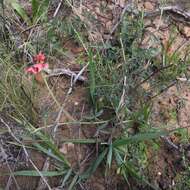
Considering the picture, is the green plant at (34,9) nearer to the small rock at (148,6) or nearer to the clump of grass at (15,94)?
the clump of grass at (15,94)

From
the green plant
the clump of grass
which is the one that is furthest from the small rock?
the clump of grass

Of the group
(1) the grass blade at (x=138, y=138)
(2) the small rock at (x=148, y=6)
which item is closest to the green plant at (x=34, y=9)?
(2) the small rock at (x=148, y=6)

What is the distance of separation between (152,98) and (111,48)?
33 cm

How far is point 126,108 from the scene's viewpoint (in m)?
1.82

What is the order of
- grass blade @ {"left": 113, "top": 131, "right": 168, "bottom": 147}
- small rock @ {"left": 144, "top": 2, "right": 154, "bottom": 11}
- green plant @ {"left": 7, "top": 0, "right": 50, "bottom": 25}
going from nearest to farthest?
grass blade @ {"left": 113, "top": 131, "right": 168, "bottom": 147}, green plant @ {"left": 7, "top": 0, "right": 50, "bottom": 25}, small rock @ {"left": 144, "top": 2, "right": 154, "bottom": 11}

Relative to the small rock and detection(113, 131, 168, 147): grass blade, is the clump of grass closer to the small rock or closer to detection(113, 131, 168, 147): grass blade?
detection(113, 131, 168, 147): grass blade

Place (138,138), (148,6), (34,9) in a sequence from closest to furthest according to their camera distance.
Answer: (138,138) → (34,9) → (148,6)

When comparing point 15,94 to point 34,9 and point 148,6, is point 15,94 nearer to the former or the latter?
point 34,9

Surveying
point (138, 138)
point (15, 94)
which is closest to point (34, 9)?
point (15, 94)

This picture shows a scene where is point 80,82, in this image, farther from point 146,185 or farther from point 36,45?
point 146,185

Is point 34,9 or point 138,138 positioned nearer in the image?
point 138,138

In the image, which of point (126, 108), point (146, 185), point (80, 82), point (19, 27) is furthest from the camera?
point (19, 27)

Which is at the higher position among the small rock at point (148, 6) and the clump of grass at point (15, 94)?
the clump of grass at point (15, 94)

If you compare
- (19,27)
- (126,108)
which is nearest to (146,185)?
(126,108)
